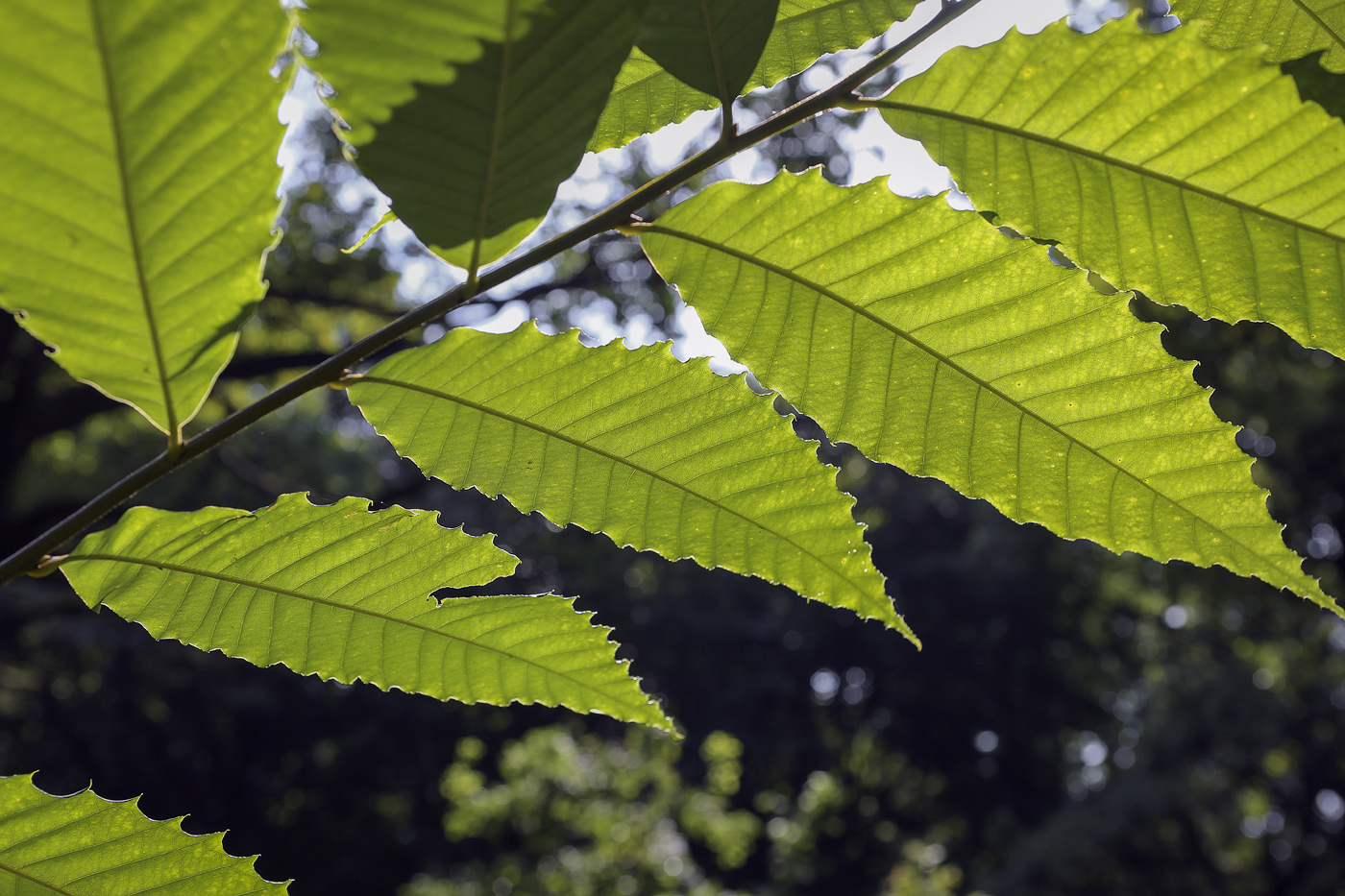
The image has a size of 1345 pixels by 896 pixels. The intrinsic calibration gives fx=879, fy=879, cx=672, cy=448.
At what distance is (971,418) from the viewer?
442 mm

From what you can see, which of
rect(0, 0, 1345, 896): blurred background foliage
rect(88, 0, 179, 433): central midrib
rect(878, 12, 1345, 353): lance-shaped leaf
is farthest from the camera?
rect(0, 0, 1345, 896): blurred background foliage

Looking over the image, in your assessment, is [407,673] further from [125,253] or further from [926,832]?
[926,832]

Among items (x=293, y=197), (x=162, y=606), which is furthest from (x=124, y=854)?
(x=293, y=197)

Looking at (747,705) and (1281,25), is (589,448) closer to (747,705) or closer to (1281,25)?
(1281,25)

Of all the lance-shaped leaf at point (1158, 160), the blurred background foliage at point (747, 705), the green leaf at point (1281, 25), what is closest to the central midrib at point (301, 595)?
the lance-shaped leaf at point (1158, 160)

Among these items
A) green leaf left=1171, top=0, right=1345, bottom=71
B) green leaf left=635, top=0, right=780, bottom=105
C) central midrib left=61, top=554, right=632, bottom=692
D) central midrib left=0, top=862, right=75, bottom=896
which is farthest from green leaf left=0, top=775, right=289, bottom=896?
green leaf left=1171, top=0, right=1345, bottom=71

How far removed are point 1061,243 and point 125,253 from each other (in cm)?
38

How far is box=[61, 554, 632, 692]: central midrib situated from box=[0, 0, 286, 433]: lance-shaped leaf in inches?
4.6

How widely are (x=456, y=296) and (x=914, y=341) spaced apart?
220 mm

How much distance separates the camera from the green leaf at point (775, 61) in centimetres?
43

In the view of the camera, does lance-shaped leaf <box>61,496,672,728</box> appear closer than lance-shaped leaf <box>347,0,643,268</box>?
No

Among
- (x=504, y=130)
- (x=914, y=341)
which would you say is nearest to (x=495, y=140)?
(x=504, y=130)

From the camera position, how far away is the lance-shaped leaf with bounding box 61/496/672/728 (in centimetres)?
43

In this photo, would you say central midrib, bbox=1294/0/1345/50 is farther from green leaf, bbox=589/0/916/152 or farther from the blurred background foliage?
the blurred background foliage
